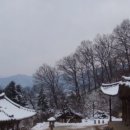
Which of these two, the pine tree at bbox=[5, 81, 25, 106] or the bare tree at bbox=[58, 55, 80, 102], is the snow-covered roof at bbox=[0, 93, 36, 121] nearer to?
the pine tree at bbox=[5, 81, 25, 106]

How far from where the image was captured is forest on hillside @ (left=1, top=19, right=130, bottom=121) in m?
69.4

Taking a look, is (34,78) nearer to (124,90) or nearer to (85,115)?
(85,115)

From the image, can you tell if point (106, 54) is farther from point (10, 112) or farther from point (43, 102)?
point (10, 112)

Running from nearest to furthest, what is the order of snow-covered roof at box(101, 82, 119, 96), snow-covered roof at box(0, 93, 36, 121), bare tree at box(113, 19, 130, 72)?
snow-covered roof at box(0, 93, 36, 121) < snow-covered roof at box(101, 82, 119, 96) < bare tree at box(113, 19, 130, 72)

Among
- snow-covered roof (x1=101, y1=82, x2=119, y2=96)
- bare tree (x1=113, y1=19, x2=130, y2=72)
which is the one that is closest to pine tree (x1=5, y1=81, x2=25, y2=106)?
bare tree (x1=113, y1=19, x2=130, y2=72)

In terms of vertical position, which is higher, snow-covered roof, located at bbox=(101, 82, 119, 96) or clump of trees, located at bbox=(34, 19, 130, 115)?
clump of trees, located at bbox=(34, 19, 130, 115)

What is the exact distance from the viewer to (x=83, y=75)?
265ft

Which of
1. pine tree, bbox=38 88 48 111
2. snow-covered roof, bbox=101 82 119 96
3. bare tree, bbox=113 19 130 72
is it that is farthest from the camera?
pine tree, bbox=38 88 48 111

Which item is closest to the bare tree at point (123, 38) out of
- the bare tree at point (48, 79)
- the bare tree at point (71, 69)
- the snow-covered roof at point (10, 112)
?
the bare tree at point (71, 69)

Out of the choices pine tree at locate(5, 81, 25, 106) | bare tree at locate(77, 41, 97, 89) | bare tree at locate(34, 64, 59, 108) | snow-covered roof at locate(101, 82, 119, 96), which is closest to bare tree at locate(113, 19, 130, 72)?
bare tree at locate(77, 41, 97, 89)

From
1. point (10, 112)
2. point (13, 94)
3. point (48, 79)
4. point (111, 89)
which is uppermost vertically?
point (48, 79)

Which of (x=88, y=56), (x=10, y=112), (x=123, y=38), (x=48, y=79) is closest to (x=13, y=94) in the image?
(x=48, y=79)

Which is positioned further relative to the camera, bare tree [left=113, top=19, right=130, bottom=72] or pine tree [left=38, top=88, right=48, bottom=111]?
pine tree [left=38, top=88, right=48, bottom=111]

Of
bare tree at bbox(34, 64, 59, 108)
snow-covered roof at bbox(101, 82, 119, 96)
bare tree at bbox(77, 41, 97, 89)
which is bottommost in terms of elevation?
snow-covered roof at bbox(101, 82, 119, 96)
